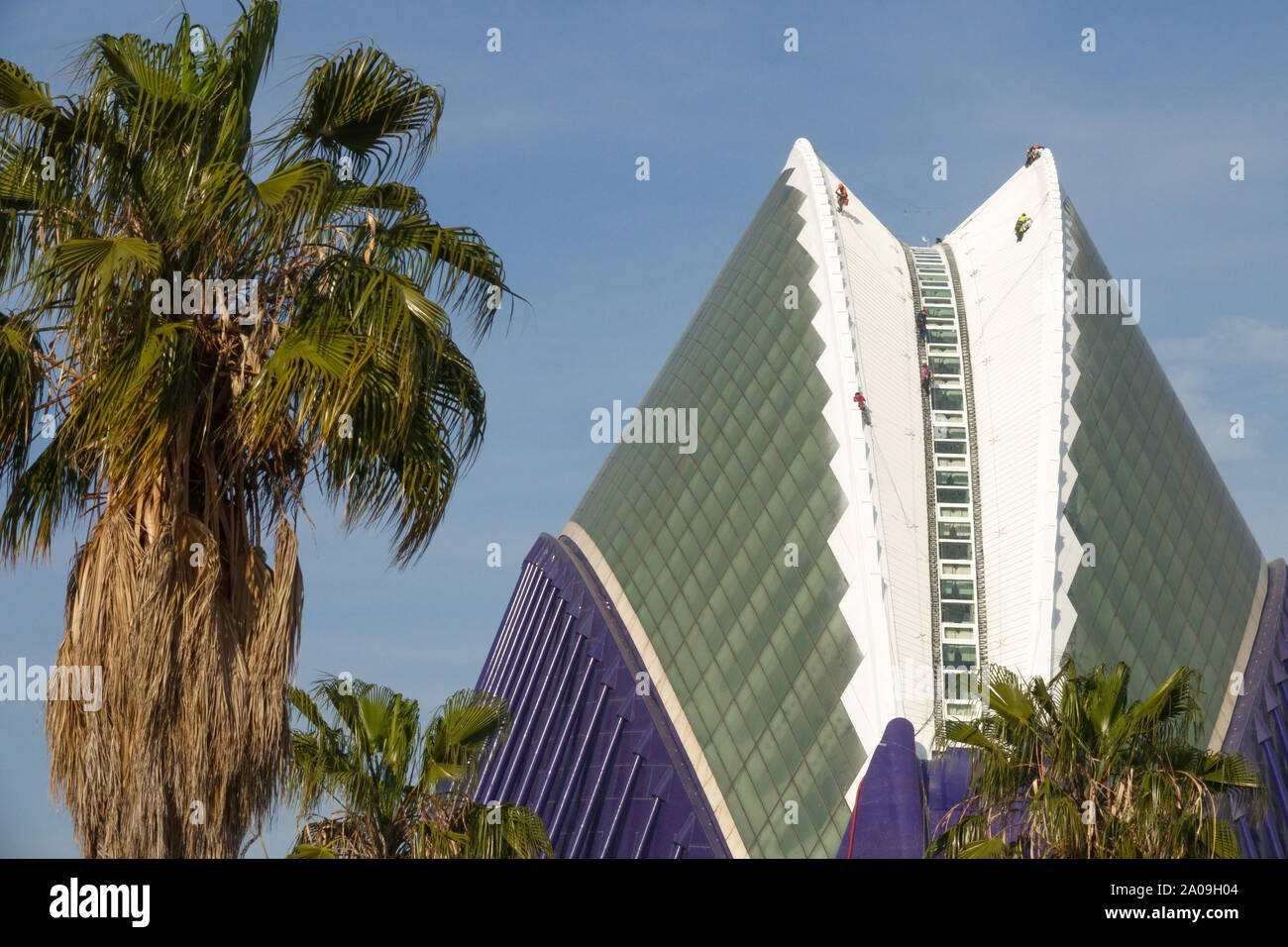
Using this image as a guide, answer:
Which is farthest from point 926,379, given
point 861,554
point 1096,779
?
point 1096,779

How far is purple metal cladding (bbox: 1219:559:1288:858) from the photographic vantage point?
29922mm

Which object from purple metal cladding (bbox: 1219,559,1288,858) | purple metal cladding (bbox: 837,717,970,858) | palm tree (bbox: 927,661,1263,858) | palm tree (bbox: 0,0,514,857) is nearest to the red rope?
purple metal cladding (bbox: 837,717,970,858)

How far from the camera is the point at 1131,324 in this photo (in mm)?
38375

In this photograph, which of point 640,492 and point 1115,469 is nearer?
point 1115,469

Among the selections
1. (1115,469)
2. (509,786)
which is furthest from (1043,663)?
(509,786)

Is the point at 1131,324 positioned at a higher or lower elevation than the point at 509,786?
higher

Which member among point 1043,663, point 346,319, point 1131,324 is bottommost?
point 1043,663

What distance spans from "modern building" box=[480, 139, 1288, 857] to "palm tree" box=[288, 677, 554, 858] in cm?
1352

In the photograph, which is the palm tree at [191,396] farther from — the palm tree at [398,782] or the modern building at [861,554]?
the modern building at [861,554]

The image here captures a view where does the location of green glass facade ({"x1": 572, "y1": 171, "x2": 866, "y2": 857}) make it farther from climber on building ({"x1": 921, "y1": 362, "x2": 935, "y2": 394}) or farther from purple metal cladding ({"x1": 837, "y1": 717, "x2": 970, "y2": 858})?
climber on building ({"x1": 921, "y1": 362, "x2": 935, "y2": 394})

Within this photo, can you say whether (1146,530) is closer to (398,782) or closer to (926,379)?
(926,379)

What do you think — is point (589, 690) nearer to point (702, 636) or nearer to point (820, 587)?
point (702, 636)
